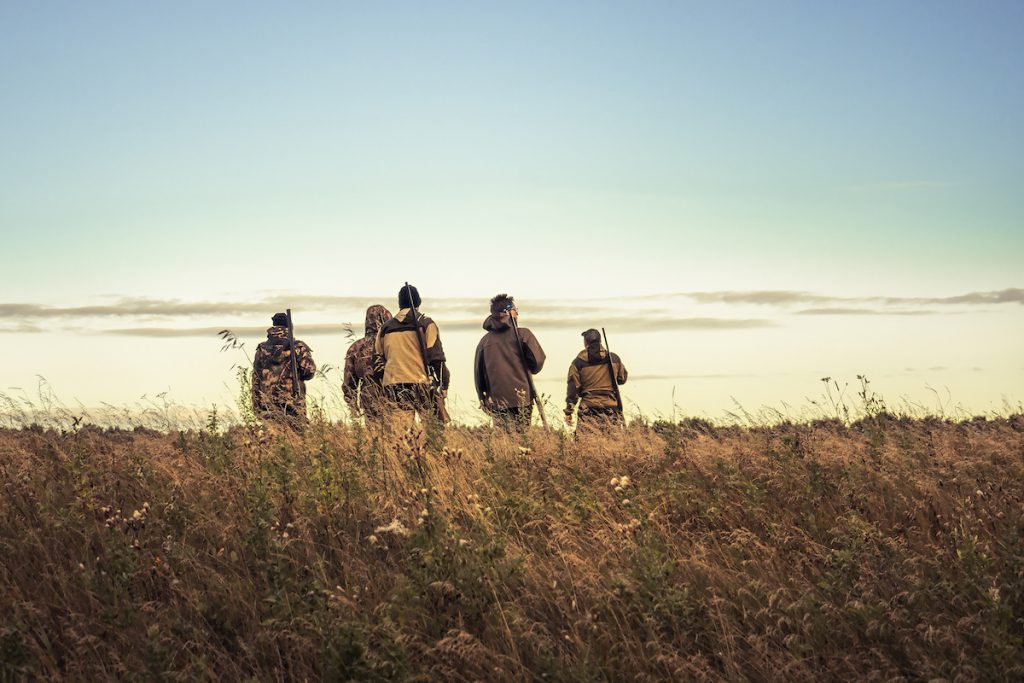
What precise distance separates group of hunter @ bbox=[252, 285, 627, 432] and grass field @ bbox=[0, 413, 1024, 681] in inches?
122

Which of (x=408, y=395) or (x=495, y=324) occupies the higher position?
(x=495, y=324)

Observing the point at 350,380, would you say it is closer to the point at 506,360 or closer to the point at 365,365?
the point at 365,365

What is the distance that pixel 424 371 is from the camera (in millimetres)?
12273

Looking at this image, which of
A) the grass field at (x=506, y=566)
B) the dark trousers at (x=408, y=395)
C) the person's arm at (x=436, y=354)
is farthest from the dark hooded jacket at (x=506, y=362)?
the grass field at (x=506, y=566)

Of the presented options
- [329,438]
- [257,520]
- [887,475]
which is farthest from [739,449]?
[257,520]

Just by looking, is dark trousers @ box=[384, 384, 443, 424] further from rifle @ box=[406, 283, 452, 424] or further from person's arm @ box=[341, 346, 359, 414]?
person's arm @ box=[341, 346, 359, 414]

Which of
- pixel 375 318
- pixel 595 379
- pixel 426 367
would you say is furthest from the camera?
pixel 595 379

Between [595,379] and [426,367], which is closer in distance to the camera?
[426,367]

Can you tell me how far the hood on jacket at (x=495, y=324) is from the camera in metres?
13.7

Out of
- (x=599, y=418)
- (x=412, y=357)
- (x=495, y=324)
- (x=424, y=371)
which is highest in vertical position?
(x=495, y=324)

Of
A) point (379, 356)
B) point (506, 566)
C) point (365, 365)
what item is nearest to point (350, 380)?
point (365, 365)

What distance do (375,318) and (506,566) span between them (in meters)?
7.40

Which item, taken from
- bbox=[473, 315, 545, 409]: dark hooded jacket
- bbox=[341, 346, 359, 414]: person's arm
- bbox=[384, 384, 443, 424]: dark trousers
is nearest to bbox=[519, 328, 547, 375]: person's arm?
bbox=[473, 315, 545, 409]: dark hooded jacket

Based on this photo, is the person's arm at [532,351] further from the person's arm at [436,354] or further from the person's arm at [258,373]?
the person's arm at [258,373]
